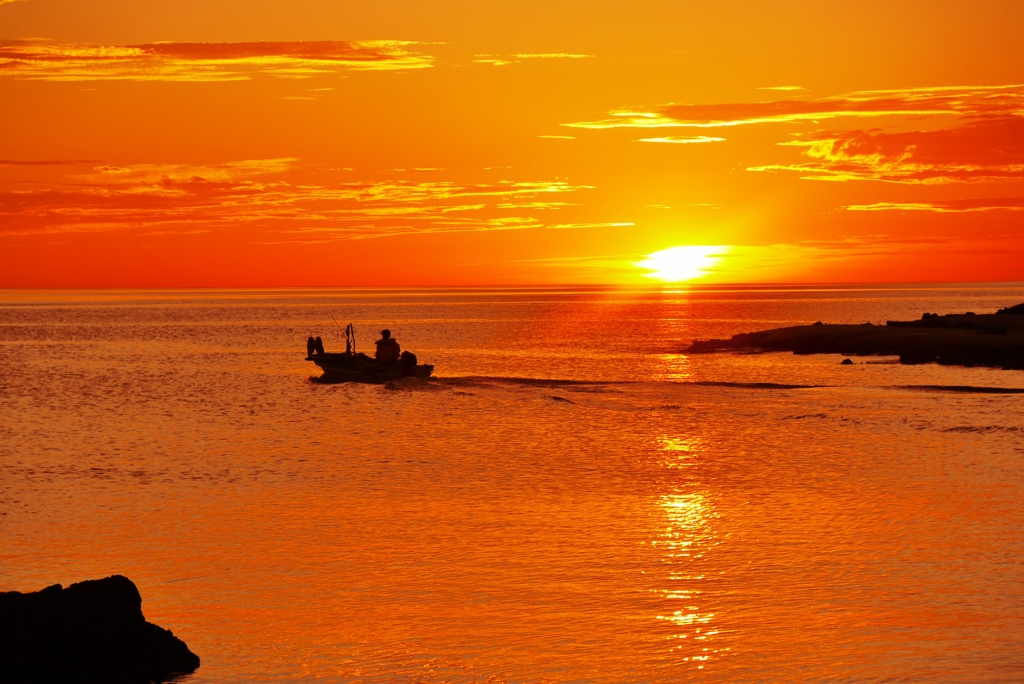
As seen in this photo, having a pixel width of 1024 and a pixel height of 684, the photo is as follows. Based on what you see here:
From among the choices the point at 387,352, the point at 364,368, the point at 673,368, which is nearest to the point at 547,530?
the point at 387,352

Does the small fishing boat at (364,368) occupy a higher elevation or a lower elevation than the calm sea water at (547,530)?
higher

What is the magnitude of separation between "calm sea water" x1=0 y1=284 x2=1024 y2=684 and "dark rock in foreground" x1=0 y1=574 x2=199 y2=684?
0.71 m

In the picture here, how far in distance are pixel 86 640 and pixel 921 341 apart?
69424mm

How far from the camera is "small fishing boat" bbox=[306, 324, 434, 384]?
61.9m

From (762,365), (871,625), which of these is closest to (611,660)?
(871,625)

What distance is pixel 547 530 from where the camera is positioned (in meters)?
23.6

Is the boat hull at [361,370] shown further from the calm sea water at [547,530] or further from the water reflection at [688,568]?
the water reflection at [688,568]

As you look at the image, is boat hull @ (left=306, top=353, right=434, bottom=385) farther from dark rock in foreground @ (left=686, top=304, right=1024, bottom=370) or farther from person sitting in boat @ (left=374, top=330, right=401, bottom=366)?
dark rock in foreground @ (left=686, top=304, right=1024, bottom=370)

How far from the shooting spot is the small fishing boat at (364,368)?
2438 inches

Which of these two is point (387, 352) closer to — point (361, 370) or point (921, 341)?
point (361, 370)

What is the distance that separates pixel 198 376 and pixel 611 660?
200ft

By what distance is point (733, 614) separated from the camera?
17.2 metres

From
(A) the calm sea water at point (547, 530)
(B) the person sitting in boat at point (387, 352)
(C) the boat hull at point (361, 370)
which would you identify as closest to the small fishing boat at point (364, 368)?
(C) the boat hull at point (361, 370)

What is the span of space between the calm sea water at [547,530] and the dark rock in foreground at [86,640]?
708 millimetres
